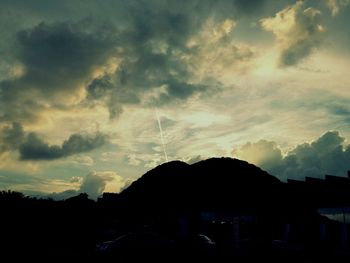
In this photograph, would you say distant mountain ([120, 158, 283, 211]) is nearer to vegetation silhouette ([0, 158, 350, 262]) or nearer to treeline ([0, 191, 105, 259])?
vegetation silhouette ([0, 158, 350, 262])

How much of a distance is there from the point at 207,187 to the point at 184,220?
690 centimetres

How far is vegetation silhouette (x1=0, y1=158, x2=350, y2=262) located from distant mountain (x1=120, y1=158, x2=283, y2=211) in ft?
0.35

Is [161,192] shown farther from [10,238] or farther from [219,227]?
[10,238]

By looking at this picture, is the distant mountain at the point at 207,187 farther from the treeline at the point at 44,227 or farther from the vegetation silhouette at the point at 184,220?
the treeline at the point at 44,227

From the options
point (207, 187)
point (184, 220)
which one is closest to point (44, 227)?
point (184, 220)

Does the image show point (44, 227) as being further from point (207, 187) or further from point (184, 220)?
point (207, 187)

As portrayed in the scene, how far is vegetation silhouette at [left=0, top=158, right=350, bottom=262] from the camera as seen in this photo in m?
16.8

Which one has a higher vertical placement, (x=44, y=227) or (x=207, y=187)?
(x=207, y=187)

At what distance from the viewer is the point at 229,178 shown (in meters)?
38.8

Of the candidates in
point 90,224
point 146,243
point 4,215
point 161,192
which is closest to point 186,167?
point 161,192

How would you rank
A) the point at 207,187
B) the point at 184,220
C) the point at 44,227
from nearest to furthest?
the point at 44,227 → the point at 184,220 → the point at 207,187

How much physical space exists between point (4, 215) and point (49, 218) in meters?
3.08

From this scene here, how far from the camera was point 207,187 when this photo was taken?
37375mm

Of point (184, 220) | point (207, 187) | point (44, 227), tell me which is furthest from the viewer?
point (207, 187)
